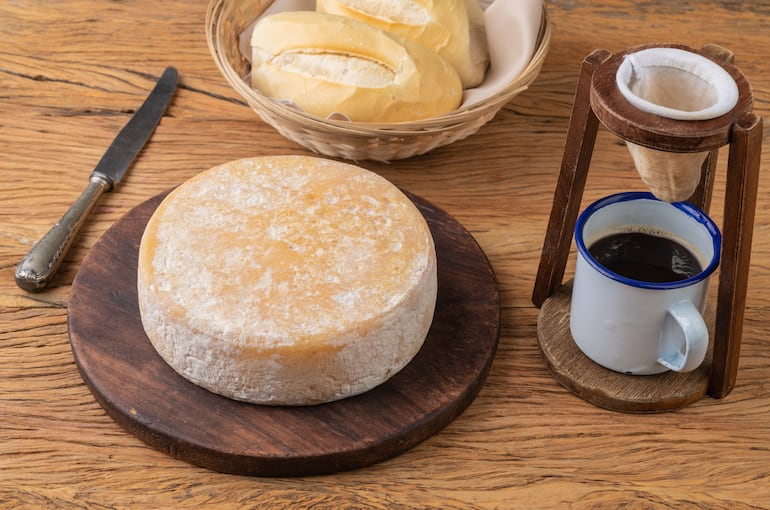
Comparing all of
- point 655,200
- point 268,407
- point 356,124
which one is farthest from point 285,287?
point 655,200

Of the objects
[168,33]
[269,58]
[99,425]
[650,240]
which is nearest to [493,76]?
[269,58]

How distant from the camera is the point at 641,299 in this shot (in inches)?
37.2

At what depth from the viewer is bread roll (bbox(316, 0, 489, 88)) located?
1.32 metres

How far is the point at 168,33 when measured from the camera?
159 centimetres

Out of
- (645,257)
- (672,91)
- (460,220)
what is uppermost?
(672,91)

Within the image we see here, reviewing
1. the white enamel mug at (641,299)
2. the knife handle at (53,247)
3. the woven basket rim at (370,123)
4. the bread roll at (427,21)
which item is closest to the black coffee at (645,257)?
the white enamel mug at (641,299)

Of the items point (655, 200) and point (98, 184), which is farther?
point (98, 184)

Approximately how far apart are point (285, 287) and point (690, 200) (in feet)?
1.59

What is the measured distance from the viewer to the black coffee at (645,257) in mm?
992

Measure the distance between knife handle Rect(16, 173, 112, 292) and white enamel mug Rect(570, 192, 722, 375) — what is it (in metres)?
0.63

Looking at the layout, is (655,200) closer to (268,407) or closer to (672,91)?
(672,91)

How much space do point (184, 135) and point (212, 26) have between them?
0.55 ft

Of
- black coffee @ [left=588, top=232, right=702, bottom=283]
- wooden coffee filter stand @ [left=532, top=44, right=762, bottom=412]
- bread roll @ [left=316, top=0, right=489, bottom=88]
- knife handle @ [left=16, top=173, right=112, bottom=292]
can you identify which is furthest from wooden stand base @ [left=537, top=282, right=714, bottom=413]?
knife handle @ [left=16, top=173, right=112, bottom=292]

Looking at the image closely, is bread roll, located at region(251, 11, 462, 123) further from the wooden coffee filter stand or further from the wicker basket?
the wooden coffee filter stand
